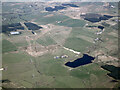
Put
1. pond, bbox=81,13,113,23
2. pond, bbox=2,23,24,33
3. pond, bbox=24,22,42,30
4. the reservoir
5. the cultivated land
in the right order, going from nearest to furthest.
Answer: the cultivated land < the reservoir < pond, bbox=2,23,24,33 < pond, bbox=24,22,42,30 < pond, bbox=81,13,113,23

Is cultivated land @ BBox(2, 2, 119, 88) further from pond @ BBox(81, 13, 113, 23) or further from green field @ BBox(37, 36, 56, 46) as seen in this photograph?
pond @ BBox(81, 13, 113, 23)

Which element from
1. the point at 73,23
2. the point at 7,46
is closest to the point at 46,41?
the point at 7,46

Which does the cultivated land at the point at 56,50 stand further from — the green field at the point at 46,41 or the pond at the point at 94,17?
the pond at the point at 94,17

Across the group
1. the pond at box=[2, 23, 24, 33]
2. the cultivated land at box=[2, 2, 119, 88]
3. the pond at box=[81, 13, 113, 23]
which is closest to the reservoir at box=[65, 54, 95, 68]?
the cultivated land at box=[2, 2, 119, 88]

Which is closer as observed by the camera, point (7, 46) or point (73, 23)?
point (7, 46)

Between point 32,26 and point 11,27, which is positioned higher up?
point 32,26

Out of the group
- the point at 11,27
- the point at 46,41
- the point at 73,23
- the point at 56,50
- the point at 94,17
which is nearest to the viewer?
the point at 56,50

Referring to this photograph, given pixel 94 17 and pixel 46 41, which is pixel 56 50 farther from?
pixel 94 17

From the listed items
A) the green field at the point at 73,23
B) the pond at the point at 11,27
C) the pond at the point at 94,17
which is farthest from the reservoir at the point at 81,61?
the pond at the point at 11,27
